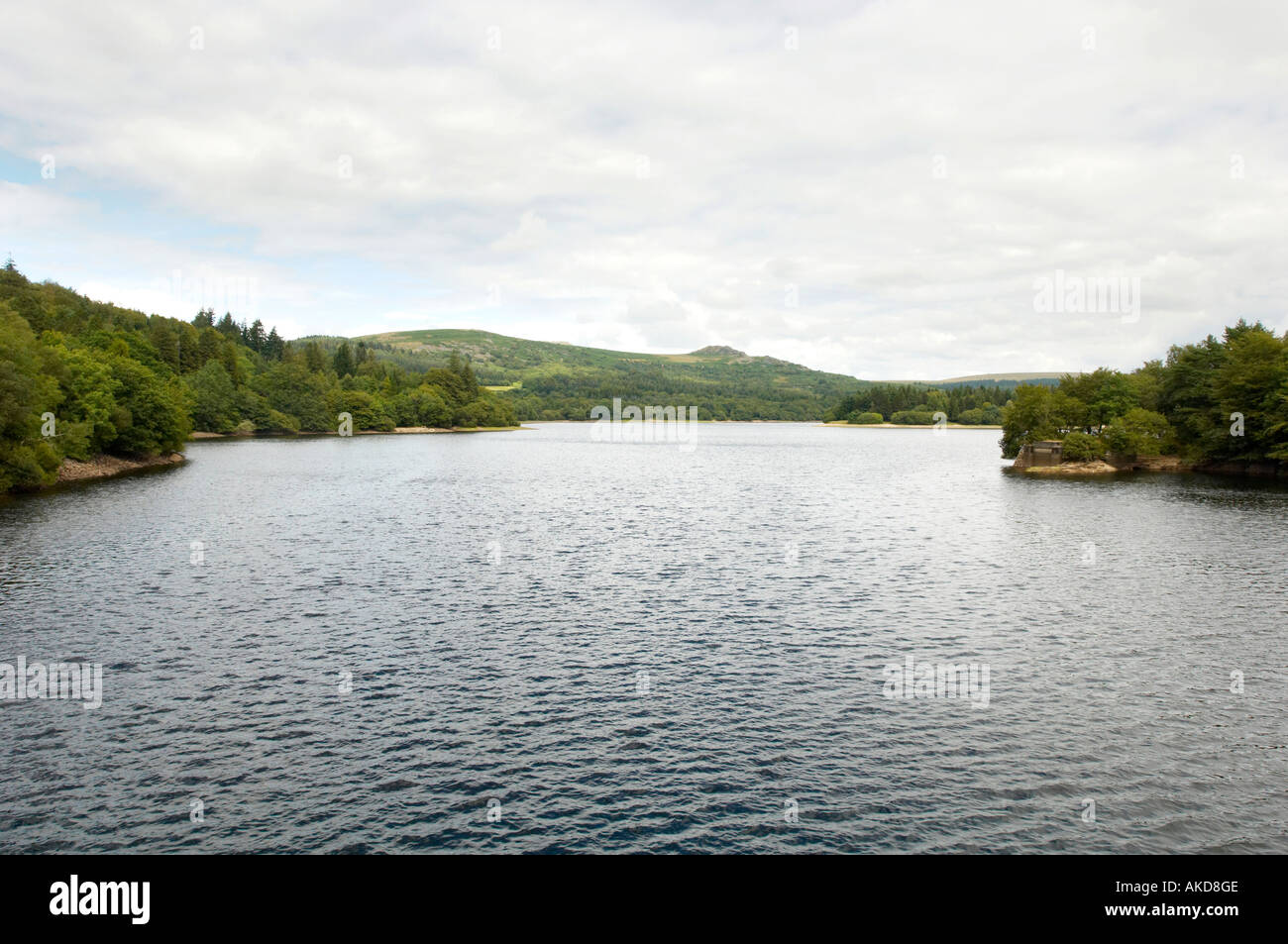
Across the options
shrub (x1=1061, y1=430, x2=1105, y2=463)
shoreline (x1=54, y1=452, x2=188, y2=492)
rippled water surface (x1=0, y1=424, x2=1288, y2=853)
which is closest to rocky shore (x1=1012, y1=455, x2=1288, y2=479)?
shrub (x1=1061, y1=430, x2=1105, y2=463)

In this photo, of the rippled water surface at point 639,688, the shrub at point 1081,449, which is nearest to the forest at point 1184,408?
the shrub at point 1081,449

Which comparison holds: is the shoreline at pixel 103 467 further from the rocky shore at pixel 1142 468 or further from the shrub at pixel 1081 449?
the shrub at pixel 1081 449

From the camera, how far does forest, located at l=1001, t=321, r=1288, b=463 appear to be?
10725cm

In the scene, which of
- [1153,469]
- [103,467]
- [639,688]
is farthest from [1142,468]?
[103,467]

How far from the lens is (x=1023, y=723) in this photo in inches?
996

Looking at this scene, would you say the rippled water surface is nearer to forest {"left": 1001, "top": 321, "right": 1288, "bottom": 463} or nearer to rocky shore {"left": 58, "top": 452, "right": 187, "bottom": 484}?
rocky shore {"left": 58, "top": 452, "right": 187, "bottom": 484}

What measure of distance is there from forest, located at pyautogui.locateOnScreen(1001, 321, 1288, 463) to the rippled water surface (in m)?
55.0

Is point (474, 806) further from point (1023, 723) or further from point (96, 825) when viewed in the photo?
point (1023, 723)

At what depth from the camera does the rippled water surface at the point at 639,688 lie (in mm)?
19344

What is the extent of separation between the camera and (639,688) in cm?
2812

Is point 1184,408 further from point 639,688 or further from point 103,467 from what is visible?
point 103,467

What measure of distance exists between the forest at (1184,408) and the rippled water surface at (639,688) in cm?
5497

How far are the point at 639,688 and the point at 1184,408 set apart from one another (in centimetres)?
13198
